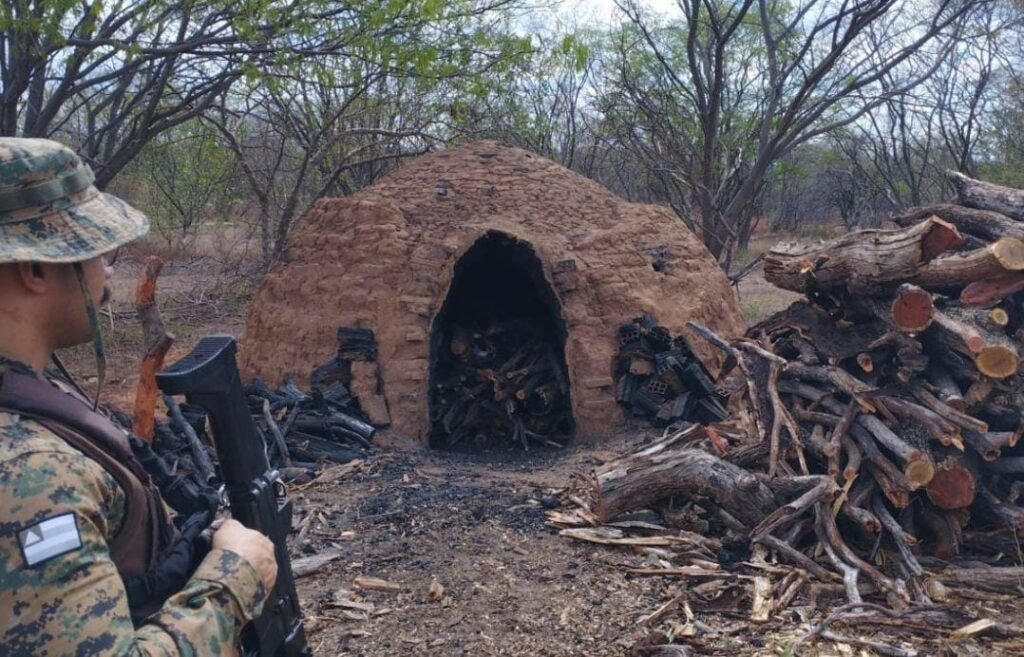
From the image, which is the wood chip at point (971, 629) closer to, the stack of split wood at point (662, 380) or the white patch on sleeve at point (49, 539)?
the stack of split wood at point (662, 380)

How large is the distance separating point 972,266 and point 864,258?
61 cm

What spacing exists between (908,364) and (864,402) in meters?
0.33

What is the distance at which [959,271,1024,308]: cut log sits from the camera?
188 inches

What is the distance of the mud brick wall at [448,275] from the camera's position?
768 cm

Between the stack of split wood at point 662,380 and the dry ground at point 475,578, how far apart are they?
41cm

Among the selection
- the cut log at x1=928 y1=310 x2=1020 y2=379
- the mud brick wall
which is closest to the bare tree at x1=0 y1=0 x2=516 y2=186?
the mud brick wall

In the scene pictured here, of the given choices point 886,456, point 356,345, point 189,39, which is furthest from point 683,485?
point 189,39

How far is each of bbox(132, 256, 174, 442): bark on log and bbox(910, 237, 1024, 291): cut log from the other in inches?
181

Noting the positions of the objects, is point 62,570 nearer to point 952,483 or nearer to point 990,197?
point 952,483

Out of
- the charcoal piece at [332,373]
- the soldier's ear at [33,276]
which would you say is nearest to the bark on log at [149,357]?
the charcoal piece at [332,373]

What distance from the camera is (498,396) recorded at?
852 centimetres

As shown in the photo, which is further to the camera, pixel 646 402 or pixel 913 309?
pixel 646 402

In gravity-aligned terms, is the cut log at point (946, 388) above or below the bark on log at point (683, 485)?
above

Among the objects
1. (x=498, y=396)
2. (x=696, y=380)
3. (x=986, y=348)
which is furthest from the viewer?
(x=498, y=396)
